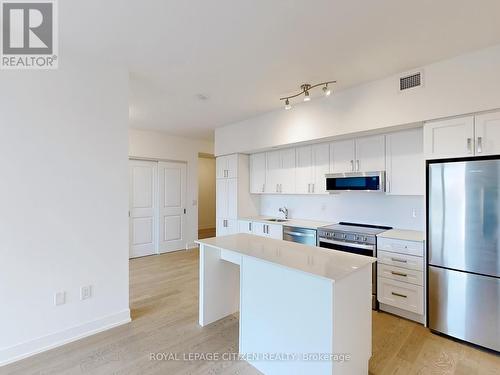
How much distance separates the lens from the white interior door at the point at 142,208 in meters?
5.30

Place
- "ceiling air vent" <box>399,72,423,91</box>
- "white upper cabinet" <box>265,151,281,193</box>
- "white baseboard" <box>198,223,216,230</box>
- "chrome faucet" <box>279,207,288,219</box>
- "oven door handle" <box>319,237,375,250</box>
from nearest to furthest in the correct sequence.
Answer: "ceiling air vent" <box>399,72,423,91</box>, "oven door handle" <box>319,237,375,250</box>, "white upper cabinet" <box>265,151,281,193</box>, "chrome faucet" <box>279,207,288,219</box>, "white baseboard" <box>198,223,216,230</box>

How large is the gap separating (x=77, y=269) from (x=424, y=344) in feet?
11.2

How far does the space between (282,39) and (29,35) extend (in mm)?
2104

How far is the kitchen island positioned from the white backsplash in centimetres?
159

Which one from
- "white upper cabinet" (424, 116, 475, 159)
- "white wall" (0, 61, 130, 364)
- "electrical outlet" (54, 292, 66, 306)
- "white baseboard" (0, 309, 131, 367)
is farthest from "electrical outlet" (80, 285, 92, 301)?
"white upper cabinet" (424, 116, 475, 159)

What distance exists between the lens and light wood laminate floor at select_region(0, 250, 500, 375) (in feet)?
6.59

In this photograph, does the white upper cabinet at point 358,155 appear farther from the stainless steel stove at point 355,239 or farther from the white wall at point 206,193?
the white wall at point 206,193

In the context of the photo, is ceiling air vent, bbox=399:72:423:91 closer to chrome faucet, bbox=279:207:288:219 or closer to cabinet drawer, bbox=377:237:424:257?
cabinet drawer, bbox=377:237:424:257

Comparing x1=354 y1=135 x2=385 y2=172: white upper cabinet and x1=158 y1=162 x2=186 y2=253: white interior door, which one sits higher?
x1=354 y1=135 x2=385 y2=172: white upper cabinet

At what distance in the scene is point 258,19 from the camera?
193 cm

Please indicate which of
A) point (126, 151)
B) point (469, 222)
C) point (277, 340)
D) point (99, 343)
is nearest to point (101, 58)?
point (126, 151)

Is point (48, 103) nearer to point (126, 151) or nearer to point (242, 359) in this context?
point (126, 151)

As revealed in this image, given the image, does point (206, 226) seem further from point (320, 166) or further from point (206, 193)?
point (320, 166)

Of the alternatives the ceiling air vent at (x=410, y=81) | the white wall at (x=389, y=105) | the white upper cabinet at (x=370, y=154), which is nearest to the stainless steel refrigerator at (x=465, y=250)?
the white wall at (x=389, y=105)
